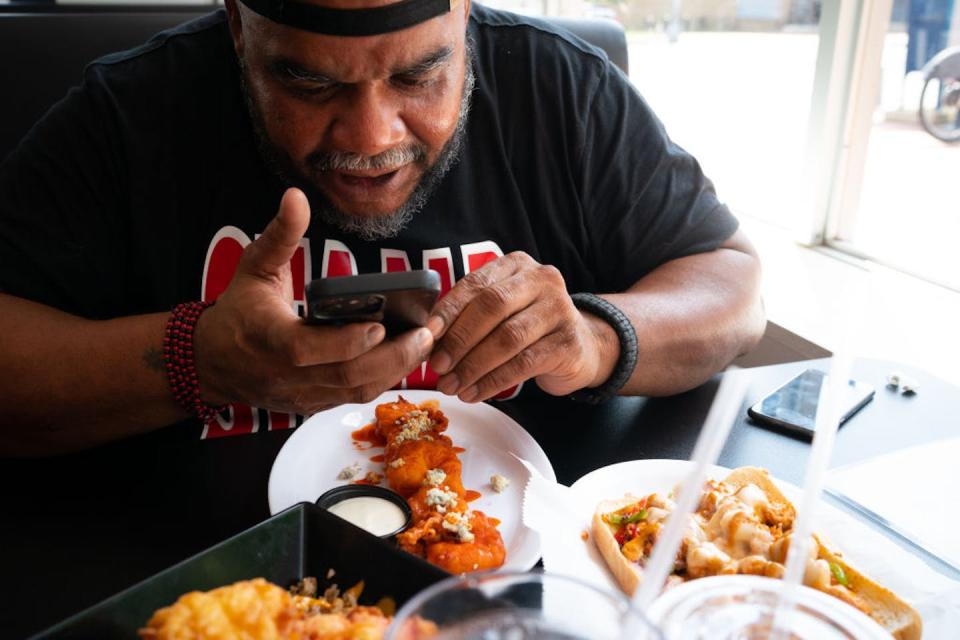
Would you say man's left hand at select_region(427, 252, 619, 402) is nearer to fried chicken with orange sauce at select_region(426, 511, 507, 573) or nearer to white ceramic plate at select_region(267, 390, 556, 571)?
white ceramic plate at select_region(267, 390, 556, 571)

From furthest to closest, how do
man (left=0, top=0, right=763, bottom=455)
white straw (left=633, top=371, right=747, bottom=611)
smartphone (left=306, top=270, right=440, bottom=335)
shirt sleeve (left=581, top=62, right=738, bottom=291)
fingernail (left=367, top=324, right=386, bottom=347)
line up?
1. shirt sleeve (left=581, top=62, right=738, bottom=291)
2. man (left=0, top=0, right=763, bottom=455)
3. fingernail (left=367, top=324, right=386, bottom=347)
4. smartphone (left=306, top=270, right=440, bottom=335)
5. white straw (left=633, top=371, right=747, bottom=611)

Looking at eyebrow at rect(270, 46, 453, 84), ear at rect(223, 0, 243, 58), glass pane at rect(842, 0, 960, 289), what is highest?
ear at rect(223, 0, 243, 58)

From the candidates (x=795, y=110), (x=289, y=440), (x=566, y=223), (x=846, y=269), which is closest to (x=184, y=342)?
(x=289, y=440)

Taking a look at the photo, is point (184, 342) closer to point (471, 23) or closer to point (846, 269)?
point (471, 23)

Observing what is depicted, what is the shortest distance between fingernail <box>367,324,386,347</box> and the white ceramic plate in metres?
0.25

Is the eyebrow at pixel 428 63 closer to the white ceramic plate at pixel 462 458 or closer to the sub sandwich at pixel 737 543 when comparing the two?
the white ceramic plate at pixel 462 458

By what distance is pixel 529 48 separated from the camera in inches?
66.2

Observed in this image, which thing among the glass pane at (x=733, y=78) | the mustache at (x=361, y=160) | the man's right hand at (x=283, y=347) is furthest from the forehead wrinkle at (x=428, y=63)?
the glass pane at (x=733, y=78)

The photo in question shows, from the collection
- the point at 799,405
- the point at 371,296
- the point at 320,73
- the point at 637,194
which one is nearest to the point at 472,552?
the point at 371,296

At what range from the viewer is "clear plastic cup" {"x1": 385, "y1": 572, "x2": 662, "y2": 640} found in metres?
0.45

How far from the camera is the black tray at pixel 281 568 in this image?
1.80 ft

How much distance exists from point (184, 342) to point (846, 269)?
3609mm

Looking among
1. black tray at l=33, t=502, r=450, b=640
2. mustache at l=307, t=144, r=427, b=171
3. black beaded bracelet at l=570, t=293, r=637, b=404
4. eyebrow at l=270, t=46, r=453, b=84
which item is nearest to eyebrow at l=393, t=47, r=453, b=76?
eyebrow at l=270, t=46, r=453, b=84

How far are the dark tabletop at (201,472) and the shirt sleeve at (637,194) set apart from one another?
0.35 meters
